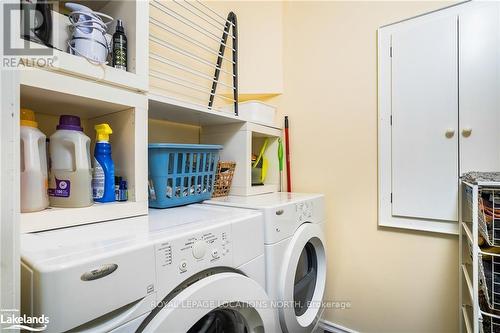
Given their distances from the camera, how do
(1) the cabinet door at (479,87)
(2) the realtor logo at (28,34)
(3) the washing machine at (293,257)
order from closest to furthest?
(2) the realtor logo at (28,34)
(3) the washing machine at (293,257)
(1) the cabinet door at (479,87)

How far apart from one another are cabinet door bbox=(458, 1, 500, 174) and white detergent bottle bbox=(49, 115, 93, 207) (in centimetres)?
163

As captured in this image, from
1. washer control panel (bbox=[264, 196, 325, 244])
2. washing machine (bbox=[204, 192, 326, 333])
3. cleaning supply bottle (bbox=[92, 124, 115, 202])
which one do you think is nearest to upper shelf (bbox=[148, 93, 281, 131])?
cleaning supply bottle (bbox=[92, 124, 115, 202])

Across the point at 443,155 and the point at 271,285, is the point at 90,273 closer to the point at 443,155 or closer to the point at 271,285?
the point at 271,285

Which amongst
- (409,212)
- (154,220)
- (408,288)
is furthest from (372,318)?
(154,220)

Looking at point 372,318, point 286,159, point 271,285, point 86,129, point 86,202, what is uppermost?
point 86,129

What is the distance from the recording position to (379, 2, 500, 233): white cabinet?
1.18 m

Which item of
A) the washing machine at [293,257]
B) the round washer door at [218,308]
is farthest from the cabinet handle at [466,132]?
the round washer door at [218,308]

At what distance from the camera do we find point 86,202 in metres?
0.77

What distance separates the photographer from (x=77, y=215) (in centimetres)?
73

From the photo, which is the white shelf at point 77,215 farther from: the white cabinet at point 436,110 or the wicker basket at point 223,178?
the white cabinet at point 436,110

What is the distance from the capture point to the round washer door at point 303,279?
100 cm

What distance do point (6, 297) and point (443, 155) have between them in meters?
1.66

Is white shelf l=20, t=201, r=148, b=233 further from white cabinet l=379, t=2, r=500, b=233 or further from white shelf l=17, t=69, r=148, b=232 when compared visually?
white cabinet l=379, t=2, r=500, b=233

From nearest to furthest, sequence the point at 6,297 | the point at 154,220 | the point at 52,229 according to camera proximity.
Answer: the point at 6,297, the point at 52,229, the point at 154,220
